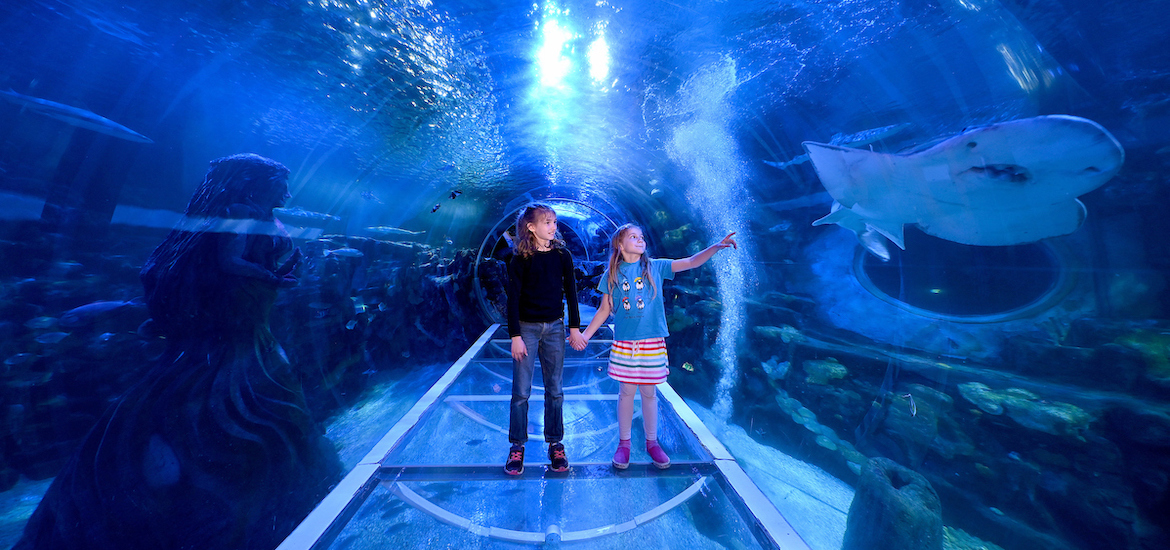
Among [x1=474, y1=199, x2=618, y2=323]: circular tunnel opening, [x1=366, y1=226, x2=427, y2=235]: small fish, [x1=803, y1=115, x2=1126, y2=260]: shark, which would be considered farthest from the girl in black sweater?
[x1=474, y1=199, x2=618, y2=323]: circular tunnel opening

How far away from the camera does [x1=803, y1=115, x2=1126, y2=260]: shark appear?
1.99m

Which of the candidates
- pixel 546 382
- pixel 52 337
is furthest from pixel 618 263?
pixel 52 337

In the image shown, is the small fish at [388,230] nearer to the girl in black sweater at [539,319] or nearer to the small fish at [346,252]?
the small fish at [346,252]

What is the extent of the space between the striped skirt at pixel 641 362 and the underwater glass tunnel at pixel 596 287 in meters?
0.70

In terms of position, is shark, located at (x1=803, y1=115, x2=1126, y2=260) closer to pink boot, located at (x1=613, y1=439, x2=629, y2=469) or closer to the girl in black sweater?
the girl in black sweater

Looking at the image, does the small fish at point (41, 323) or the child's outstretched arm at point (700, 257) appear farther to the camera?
the small fish at point (41, 323)

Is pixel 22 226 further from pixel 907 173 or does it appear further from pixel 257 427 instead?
pixel 907 173

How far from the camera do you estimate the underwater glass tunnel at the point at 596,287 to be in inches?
96.9

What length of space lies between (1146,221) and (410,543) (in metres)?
5.97

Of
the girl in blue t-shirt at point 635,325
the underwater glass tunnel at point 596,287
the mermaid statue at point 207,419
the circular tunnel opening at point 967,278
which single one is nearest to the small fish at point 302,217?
the underwater glass tunnel at point 596,287

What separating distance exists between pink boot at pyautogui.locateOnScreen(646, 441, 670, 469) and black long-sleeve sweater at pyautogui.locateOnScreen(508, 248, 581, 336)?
43.1 inches

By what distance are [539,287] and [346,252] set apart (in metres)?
5.64

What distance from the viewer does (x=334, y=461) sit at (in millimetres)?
4527

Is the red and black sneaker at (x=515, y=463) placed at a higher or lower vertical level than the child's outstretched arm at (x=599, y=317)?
lower
